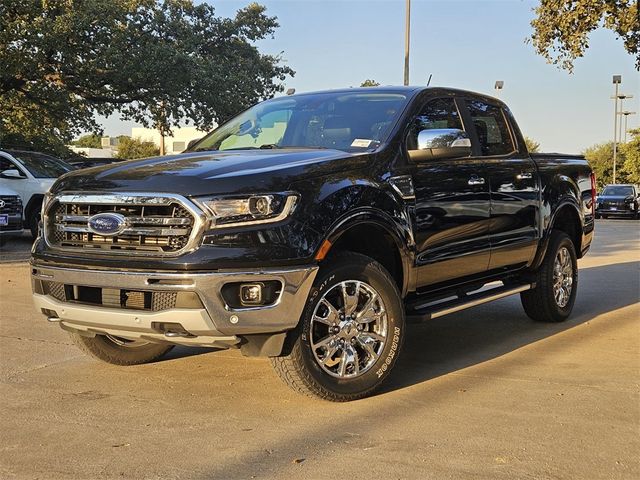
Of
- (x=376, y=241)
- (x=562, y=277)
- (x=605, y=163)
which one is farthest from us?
Result: (x=605, y=163)

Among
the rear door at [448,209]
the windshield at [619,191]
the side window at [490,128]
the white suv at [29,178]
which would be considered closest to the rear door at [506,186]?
the side window at [490,128]

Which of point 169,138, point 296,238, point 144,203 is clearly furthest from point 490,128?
point 169,138

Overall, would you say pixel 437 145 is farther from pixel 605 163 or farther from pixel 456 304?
pixel 605 163

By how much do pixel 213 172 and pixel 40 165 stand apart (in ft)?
38.1

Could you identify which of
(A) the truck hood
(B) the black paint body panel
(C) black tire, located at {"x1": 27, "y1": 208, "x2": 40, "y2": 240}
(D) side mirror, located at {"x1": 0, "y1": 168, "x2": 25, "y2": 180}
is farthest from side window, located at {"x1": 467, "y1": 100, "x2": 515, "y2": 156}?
(D) side mirror, located at {"x1": 0, "y1": 168, "x2": 25, "y2": 180}

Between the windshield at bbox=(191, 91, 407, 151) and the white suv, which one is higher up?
the windshield at bbox=(191, 91, 407, 151)

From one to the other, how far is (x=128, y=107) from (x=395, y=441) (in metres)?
25.8

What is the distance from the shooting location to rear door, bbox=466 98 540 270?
19.6ft

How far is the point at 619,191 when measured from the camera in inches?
1319

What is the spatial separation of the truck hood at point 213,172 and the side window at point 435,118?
2.23 feet

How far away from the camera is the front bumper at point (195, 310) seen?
12.8 ft

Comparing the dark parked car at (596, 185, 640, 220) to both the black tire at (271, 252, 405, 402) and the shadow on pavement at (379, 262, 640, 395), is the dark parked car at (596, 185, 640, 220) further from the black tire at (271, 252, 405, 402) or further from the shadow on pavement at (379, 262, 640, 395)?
the black tire at (271, 252, 405, 402)

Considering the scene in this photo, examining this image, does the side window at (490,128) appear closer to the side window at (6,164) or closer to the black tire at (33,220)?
the black tire at (33,220)

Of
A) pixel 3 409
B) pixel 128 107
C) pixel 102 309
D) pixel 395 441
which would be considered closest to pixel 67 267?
pixel 102 309
